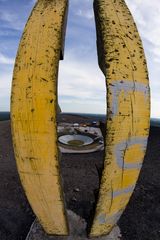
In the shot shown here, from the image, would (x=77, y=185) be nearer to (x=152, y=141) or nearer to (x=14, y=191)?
(x=14, y=191)

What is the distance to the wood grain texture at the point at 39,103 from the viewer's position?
3.31m

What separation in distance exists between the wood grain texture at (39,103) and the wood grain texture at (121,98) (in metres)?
0.55

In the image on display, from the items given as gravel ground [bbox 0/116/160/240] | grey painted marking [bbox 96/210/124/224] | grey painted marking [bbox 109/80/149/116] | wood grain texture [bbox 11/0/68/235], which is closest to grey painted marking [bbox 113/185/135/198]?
gravel ground [bbox 0/116/160/240]

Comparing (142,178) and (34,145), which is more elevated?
(34,145)

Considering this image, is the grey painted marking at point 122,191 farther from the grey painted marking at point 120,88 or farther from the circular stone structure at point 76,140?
the circular stone structure at point 76,140

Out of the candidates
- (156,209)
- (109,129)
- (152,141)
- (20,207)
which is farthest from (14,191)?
(152,141)

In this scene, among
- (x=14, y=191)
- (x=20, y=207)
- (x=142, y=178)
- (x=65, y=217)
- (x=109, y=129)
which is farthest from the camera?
(x=142, y=178)

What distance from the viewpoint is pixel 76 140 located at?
9539 mm

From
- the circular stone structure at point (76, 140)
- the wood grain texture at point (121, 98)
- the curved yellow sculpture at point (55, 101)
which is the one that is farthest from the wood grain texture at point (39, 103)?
the circular stone structure at point (76, 140)

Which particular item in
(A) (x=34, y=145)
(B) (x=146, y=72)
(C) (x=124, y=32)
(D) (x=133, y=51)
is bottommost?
(A) (x=34, y=145)

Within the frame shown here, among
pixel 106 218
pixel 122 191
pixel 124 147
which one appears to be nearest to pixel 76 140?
pixel 106 218

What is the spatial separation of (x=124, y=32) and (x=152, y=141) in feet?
23.5

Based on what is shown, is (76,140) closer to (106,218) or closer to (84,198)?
(84,198)

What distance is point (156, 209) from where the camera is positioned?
5.39m
